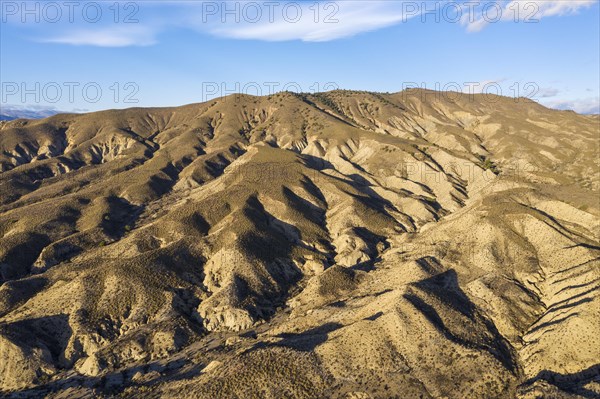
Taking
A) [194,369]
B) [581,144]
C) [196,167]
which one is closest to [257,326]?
[194,369]

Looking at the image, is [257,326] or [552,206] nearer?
[257,326]

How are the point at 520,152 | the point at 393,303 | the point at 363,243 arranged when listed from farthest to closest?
the point at 520,152 → the point at 363,243 → the point at 393,303

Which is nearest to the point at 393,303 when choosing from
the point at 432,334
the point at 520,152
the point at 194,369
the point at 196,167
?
the point at 432,334

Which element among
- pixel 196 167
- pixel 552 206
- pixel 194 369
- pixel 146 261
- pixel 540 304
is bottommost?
pixel 194 369

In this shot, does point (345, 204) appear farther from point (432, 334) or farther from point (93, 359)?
point (93, 359)

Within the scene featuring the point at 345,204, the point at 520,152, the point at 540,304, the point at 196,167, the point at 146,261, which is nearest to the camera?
the point at 540,304

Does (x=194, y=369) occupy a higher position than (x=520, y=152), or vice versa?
(x=520, y=152)

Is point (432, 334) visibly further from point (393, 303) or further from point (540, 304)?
point (540, 304)
